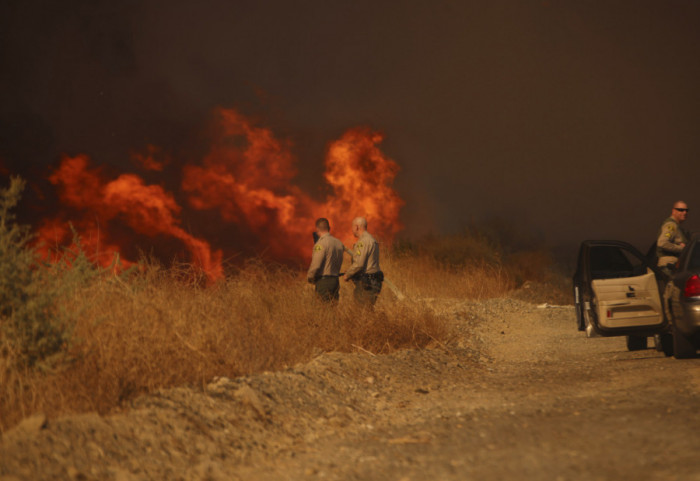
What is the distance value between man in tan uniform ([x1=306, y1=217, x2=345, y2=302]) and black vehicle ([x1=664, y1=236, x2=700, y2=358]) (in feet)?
15.7

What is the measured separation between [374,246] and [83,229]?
16.8 m

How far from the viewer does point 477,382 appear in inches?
362

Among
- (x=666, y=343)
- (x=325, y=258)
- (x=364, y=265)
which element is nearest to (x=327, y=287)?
(x=325, y=258)

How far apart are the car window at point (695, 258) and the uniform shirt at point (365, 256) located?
4848 millimetres

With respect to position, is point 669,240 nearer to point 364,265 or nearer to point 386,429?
point 364,265

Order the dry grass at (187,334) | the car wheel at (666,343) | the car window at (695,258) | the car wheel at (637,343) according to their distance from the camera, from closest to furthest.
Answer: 1. the dry grass at (187,334)
2. the car window at (695,258)
3. the car wheel at (666,343)
4. the car wheel at (637,343)

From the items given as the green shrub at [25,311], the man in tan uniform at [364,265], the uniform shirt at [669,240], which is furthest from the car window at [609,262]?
the green shrub at [25,311]

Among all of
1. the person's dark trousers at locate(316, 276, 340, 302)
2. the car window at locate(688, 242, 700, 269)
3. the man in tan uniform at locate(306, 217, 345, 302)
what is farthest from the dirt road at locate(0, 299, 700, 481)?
the man in tan uniform at locate(306, 217, 345, 302)

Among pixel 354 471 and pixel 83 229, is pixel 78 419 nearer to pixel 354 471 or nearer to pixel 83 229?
pixel 354 471

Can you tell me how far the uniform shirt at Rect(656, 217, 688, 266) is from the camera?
1139 centimetres

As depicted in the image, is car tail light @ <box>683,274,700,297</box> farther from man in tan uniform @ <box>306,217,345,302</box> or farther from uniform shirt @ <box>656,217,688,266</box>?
man in tan uniform @ <box>306,217,345,302</box>

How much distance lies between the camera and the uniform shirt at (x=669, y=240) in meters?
11.4

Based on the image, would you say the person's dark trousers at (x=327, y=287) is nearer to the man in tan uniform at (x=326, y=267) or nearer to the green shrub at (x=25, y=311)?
the man in tan uniform at (x=326, y=267)

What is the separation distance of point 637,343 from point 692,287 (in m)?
3.17
